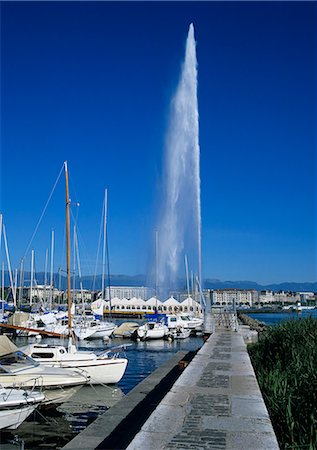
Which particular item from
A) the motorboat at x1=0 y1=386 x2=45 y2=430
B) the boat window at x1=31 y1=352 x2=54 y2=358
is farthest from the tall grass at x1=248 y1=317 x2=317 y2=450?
the boat window at x1=31 y1=352 x2=54 y2=358

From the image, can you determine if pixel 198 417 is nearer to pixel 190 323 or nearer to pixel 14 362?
pixel 14 362

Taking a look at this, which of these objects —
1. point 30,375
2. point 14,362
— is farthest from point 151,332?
point 30,375

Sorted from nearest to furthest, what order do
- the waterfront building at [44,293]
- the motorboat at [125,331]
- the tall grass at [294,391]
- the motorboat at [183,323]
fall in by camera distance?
the tall grass at [294,391] → the motorboat at [125,331] → the motorboat at [183,323] → the waterfront building at [44,293]

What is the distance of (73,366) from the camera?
19.0m

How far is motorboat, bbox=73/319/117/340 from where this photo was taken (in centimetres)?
4072

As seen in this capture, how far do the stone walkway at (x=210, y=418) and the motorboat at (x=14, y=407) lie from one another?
4600 mm


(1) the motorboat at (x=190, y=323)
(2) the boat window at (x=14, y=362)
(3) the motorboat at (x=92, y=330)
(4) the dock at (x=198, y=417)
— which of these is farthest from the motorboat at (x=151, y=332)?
(4) the dock at (x=198, y=417)

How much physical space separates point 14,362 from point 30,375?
80 centimetres

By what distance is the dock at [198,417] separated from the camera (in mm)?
5637

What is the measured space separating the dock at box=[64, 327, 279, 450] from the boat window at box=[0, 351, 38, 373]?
4318mm

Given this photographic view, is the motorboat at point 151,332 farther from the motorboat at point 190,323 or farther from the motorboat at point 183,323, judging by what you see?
the motorboat at point 190,323

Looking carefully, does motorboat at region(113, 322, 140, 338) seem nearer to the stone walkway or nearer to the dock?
the dock

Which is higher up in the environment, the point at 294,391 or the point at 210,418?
the point at 210,418

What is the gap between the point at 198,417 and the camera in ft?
21.8
